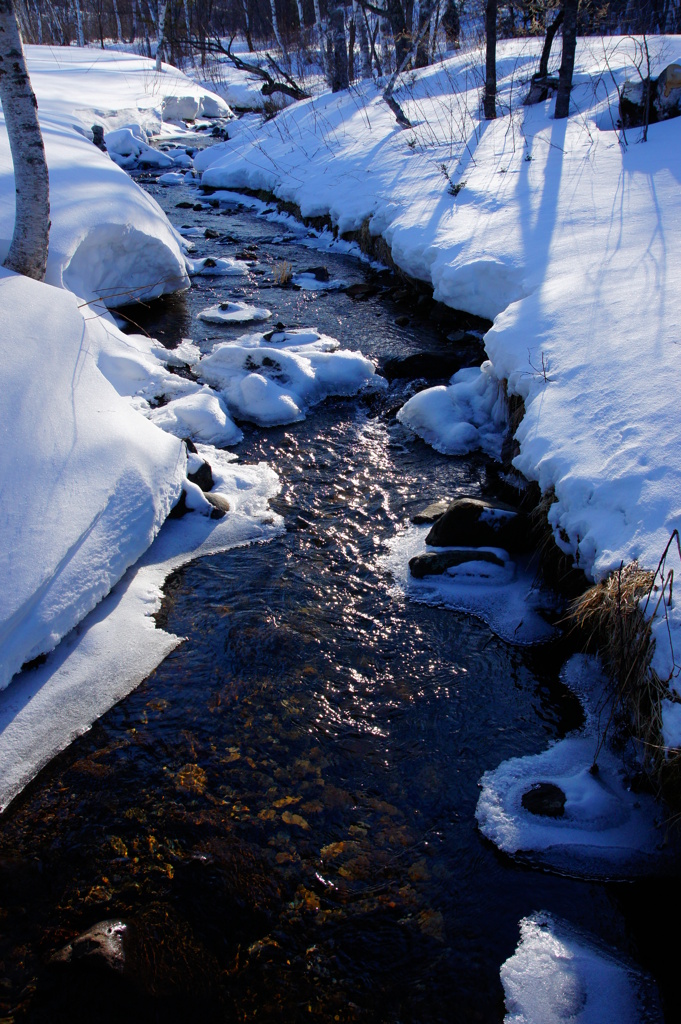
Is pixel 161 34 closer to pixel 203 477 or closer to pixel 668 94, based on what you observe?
pixel 668 94

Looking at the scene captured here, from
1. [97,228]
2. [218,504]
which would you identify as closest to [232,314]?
[97,228]

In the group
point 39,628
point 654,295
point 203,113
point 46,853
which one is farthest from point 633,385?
point 203,113

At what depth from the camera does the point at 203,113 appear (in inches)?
965

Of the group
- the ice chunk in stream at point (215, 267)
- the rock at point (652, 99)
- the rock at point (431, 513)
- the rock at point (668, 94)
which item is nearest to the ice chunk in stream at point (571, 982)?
the rock at point (431, 513)

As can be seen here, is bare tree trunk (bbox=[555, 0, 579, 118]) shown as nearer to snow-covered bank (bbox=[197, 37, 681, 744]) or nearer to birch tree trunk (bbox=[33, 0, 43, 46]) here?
snow-covered bank (bbox=[197, 37, 681, 744])

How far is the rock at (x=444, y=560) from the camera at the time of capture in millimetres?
4316

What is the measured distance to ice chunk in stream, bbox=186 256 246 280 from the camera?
979cm

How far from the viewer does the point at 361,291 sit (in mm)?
9031

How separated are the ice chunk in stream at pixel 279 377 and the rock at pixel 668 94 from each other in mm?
6475

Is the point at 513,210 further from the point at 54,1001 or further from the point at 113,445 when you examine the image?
the point at 54,1001

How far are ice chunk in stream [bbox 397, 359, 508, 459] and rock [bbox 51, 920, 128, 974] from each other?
436 cm

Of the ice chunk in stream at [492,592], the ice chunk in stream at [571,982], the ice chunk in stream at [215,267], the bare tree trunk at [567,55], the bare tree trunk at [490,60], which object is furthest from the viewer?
the bare tree trunk at [490,60]

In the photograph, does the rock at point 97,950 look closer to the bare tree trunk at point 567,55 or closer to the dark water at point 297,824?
the dark water at point 297,824

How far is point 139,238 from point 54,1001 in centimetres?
785
